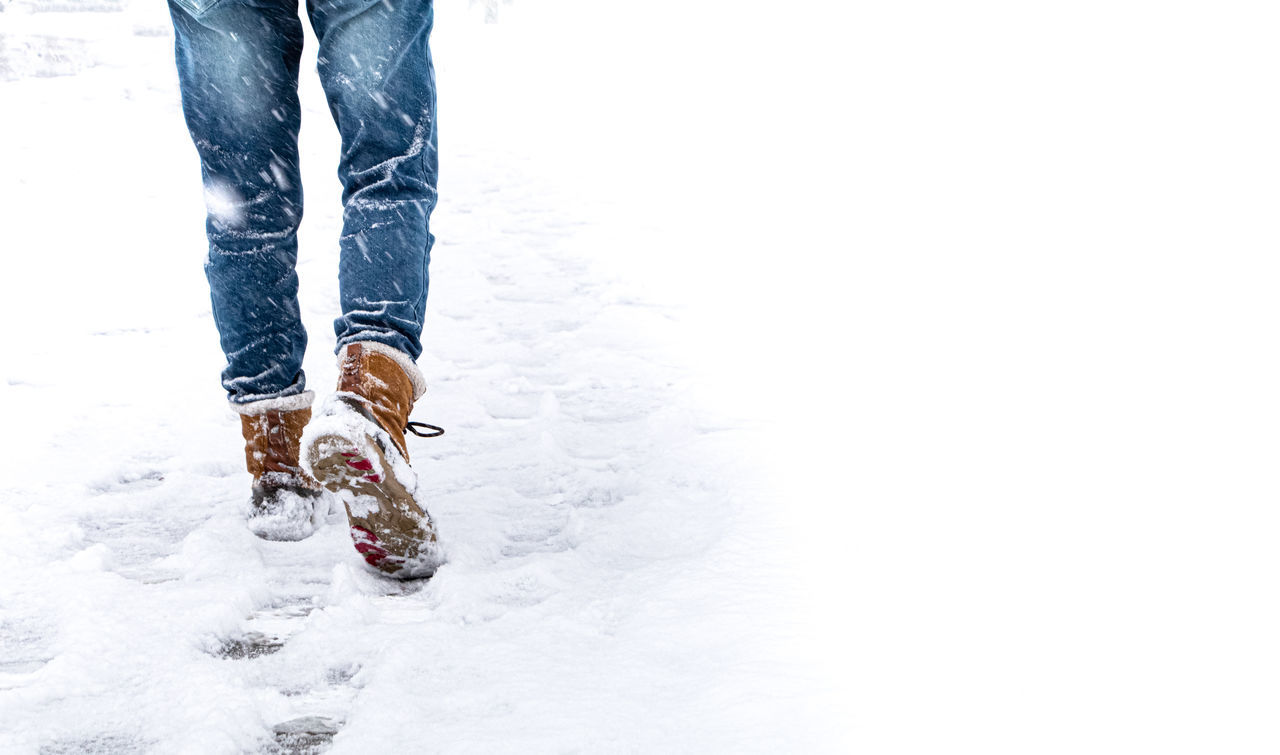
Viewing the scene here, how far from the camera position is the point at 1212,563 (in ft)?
3.91

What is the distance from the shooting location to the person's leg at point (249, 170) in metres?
1.44

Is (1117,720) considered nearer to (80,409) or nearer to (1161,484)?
(1161,484)

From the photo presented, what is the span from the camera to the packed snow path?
1.06m

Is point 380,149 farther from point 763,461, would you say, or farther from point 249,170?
point 763,461

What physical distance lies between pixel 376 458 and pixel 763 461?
0.84 metres

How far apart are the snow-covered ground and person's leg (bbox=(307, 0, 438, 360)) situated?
43 cm

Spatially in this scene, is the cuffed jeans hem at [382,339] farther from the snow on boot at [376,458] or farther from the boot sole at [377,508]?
the boot sole at [377,508]

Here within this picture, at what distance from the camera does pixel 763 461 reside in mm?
1811

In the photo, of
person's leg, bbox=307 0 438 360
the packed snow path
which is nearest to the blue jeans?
person's leg, bbox=307 0 438 360

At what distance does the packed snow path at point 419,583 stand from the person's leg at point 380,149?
A: 1.38ft

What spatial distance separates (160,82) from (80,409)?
24.7 feet

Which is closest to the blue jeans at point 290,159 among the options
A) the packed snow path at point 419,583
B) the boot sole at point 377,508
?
the boot sole at point 377,508

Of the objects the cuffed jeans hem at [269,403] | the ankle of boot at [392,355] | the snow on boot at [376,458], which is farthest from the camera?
the cuffed jeans hem at [269,403]

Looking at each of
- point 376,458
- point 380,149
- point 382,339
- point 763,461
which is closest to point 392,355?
point 382,339
